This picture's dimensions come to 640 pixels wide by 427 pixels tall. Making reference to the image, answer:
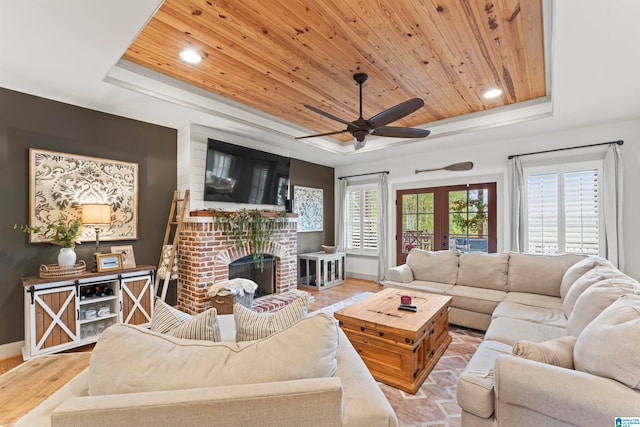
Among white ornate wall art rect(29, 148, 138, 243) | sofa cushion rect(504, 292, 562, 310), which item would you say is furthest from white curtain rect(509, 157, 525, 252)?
white ornate wall art rect(29, 148, 138, 243)

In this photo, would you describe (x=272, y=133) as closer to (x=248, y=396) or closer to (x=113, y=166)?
(x=113, y=166)

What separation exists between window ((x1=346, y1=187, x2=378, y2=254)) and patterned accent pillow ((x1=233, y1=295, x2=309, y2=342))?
4.88m

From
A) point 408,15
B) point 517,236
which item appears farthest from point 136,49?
point 517,236

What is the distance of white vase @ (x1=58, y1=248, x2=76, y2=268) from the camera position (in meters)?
2.88

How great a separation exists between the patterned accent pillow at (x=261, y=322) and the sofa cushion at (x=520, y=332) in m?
1.76

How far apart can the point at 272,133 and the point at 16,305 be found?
3433 millimetres

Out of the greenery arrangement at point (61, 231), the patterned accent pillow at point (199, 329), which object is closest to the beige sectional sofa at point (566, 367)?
the patterned accent pillow at point (199, 329)

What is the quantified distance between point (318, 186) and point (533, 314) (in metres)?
4.45

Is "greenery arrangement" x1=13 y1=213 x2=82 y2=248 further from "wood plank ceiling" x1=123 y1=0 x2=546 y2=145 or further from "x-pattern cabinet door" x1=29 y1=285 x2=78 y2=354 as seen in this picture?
"wood plank ceiling" x1=123 y1=0 x2=546 y2=145

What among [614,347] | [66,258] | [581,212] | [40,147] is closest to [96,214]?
[66,258]

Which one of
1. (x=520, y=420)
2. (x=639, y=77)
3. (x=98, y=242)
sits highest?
(x=639, y=77)

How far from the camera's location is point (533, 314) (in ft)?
9.02

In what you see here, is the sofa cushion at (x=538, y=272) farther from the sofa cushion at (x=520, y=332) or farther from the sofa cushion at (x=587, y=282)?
the sofa cushion at (x=520, y=332)

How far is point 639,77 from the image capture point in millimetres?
2580
